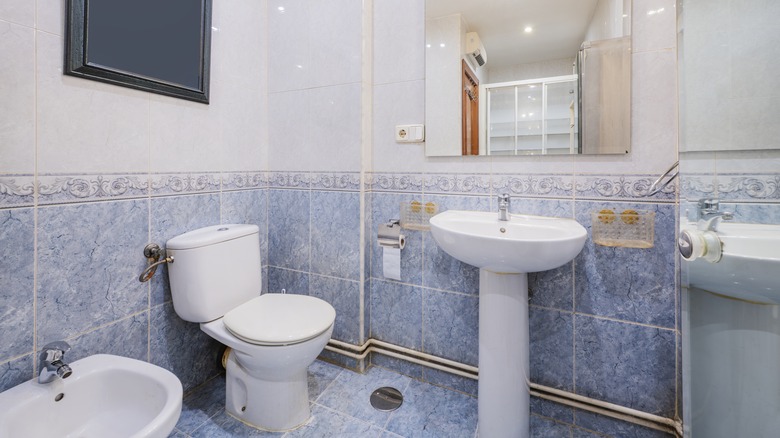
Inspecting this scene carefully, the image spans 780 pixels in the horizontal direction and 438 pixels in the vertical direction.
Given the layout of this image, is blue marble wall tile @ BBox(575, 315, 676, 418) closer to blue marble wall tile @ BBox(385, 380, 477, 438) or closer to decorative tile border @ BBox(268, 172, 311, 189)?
blue marble wall tile @ BBox(385, 380, 477, 438)

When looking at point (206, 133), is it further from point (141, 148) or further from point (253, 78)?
point (253, 78)

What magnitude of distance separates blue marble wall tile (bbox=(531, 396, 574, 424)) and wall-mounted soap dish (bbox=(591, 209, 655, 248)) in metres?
0.71

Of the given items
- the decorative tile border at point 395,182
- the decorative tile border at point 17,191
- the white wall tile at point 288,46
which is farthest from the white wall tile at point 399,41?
the decorative tile border at point 17,191

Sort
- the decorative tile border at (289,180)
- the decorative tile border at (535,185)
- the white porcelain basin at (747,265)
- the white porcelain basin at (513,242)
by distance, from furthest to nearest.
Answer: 1. the decorative tile border at (289,180)
2. the decorative tile border at (535,185)
3. the white porcelain basin at (513,242)
4. the white porcelain basin at (747,265)

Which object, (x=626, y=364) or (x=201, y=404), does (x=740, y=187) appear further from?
(x=201, y=404)

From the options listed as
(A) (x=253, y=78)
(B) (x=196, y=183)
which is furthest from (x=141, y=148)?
(A) (x=253, y=78)

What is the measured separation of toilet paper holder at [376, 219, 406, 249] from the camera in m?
1.71

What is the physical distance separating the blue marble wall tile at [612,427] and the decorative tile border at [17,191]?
6.87 feet

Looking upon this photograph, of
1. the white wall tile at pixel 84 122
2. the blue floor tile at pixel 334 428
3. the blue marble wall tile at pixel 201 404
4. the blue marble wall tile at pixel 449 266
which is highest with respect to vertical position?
the white wall tile at pixel 84 122

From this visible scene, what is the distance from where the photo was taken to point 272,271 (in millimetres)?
1977

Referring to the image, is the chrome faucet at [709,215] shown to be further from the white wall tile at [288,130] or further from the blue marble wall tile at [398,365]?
the white wall tile at [288,130]

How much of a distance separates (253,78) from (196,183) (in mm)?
655

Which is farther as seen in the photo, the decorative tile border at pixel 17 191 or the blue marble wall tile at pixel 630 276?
the blue marble wall tile at pixel 630 276

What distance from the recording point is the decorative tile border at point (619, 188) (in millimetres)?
1272
